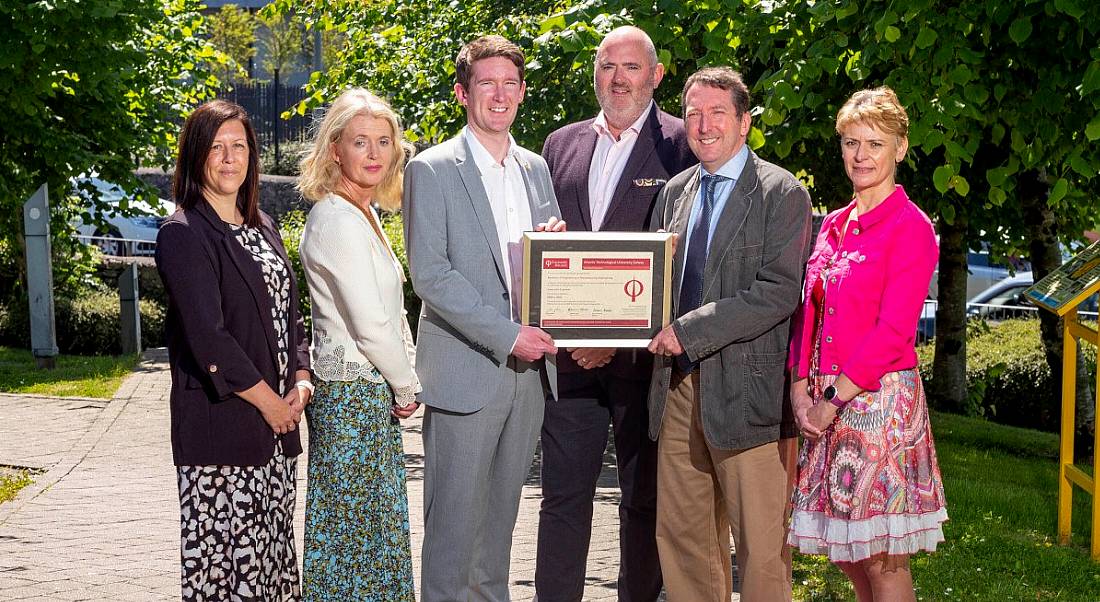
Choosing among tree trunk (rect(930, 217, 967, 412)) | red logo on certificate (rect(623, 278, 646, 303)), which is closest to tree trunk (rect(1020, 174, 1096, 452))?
tree trunk (rect(930, 217, 967, 412))

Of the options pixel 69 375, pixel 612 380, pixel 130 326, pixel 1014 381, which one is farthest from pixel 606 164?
pixel 130 326

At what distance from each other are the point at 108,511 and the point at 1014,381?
32.3 ft

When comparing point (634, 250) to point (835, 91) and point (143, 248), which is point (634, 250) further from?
point (143, 248)

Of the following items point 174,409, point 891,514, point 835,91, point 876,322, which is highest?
point 835,91

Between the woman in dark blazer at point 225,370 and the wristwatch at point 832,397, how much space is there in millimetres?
1892

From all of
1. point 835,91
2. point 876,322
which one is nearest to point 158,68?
point 835,91

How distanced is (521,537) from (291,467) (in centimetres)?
273

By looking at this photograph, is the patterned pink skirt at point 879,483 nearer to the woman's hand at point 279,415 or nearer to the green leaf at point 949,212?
the woman's hand at point 279,415

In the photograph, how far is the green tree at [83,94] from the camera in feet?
28.6

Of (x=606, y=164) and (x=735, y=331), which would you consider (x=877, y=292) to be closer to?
(x=735, y=331)

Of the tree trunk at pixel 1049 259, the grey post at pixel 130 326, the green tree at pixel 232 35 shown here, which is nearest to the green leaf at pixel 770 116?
the tree trunk at pixel 1049 259

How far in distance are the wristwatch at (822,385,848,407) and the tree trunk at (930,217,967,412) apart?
24.9 feet

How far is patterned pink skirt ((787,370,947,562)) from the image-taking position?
4.36 meters

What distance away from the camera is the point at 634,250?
451 cm
